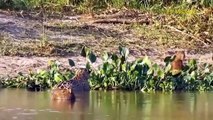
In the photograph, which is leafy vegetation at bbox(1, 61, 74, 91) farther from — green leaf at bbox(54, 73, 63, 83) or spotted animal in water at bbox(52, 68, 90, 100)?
spotted animal in water at bbox(52, 68, 90, 100)

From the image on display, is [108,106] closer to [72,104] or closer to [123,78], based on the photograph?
[72,104]

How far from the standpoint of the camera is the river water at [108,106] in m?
8.36

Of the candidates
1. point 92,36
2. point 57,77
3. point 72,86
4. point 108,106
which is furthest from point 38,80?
point 92,36

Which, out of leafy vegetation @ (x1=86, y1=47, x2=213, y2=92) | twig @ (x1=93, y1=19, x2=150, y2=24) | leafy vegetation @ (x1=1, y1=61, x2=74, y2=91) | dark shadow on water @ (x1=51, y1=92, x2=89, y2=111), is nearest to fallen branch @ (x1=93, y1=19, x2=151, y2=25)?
twig @ (x1=93, y1=19, x2=150, y2=24)

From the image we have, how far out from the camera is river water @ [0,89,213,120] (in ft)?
27.4

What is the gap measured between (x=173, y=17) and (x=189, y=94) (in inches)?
187

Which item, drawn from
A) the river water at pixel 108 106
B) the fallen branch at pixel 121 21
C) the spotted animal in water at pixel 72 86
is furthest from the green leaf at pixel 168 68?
the fallen branch at pixel 121 21

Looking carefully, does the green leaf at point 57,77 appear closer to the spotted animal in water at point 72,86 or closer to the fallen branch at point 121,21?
the spotted animal in water at point 72,86

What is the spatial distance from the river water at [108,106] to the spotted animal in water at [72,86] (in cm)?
9

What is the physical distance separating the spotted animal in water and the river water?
0.09 metres

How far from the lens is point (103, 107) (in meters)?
8.93

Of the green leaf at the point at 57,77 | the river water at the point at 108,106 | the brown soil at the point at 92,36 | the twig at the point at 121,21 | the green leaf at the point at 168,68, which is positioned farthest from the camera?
the twig at the point at 121,21

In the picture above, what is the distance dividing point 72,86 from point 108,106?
0.74m

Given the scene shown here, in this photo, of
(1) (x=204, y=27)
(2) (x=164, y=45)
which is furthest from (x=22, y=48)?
(1) (x=204, y=27)
